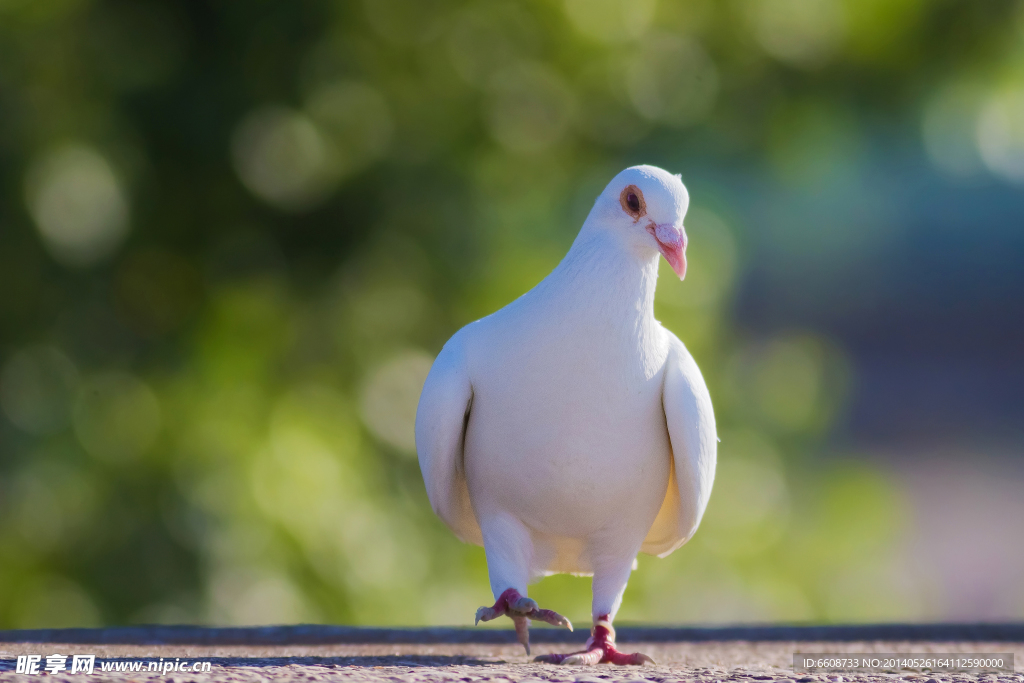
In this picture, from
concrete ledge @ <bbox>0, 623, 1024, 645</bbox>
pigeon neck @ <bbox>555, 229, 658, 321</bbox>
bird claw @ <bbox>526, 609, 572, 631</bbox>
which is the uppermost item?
pigeon neck @ <bbox>555, 229, 658, 321</bbox>

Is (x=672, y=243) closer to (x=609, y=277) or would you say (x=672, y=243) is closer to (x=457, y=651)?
(x=609, y=277)

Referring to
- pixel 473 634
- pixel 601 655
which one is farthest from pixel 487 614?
pixel 473 634

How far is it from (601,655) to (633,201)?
125cm

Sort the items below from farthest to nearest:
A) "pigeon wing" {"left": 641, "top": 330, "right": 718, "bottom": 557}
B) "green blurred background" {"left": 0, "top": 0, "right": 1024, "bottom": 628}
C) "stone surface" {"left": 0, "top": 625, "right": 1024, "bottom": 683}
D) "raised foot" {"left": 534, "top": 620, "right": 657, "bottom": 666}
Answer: "green blurred background" {"left": 0, "top": 0, "right": 1024, "bottom": 628} < "pigeon wing" {"left": 641, "top": 330, "right": 718, "bottom": 557} < "raised foot" {"left": 534, "top": 620, "right": 657, "bottom": 666} < "stone surface" {"left": 0, "top": 625, "right": 1024, "bottom": 683}

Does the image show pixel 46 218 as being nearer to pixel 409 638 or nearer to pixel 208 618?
pixel 208 618

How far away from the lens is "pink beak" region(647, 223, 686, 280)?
2.68 meters

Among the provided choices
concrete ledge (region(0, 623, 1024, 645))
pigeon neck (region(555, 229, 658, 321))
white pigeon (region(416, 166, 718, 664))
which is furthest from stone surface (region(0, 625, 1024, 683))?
pigeon neck (region(555, 229, 658, 321))

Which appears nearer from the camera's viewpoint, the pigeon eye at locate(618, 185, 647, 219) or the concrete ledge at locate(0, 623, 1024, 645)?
the pigeon eye at locate(618, 185, 647, 219)

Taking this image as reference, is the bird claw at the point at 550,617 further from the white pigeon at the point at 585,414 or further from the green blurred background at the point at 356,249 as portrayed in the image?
the green blurred background at the point at 356,249

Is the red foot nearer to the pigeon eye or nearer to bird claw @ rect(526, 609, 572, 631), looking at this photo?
bird claw @ rect(526, 609, 572, 631)

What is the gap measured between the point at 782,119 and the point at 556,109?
196 cm

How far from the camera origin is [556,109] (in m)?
7.20

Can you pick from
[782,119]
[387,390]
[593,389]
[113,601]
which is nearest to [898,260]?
[782,119]

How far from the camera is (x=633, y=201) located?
9.17 feet
